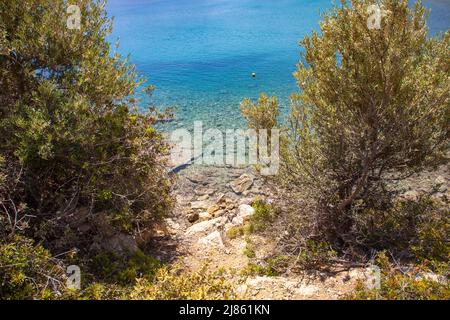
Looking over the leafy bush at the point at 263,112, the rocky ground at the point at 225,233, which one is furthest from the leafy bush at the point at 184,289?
the leafy bush at the point at 263,112

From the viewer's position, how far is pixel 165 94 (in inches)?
963

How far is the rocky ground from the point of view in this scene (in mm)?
6441

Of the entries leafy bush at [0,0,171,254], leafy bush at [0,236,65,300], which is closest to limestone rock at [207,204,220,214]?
leafy bush at [0,0,171,254]

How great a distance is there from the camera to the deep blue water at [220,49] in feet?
75.0

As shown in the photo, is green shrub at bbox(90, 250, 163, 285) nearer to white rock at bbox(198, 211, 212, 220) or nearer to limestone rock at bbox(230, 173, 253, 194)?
white rock at bbox(198, 211, 212, 220)

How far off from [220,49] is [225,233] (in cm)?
2792

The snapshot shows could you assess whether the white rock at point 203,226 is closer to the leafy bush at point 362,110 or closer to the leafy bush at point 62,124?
the leafy bush at point 62,124

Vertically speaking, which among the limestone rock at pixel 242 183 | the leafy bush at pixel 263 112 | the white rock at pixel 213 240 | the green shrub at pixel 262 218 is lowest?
the white rock at pixel 213 240

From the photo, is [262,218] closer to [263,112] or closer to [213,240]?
[213,240]

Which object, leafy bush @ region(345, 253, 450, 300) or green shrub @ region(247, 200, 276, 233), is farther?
green shrub @ region(247, 200, 276, 233)

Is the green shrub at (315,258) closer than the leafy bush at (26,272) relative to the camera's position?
No

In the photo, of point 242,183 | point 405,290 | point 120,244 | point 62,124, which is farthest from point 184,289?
point 242,183

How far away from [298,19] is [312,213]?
3941 cm
